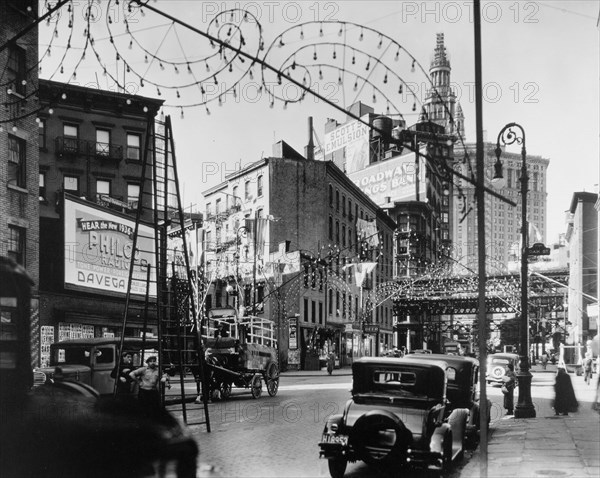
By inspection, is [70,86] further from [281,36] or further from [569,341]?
[569,341]

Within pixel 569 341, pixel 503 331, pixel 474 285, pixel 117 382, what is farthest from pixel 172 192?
pixel 569 341

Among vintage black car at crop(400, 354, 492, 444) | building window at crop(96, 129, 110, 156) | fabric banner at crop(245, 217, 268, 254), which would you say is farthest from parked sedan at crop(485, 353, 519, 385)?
building window at crop(96, 129, 110, 156)

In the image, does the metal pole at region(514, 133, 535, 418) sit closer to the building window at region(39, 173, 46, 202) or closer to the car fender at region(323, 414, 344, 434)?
the car fender at region(323, 414, 344, 434)

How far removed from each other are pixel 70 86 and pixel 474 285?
9.28 metres

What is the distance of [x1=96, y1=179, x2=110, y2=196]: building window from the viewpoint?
7906 millimetres

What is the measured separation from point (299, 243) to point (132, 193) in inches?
156

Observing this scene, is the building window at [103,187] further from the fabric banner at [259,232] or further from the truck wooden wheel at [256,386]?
the truck wooden wheel at [256,386]

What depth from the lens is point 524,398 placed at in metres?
14.1

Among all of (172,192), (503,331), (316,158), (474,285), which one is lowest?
(503,331)

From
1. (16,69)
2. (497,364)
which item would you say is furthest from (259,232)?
(497,364)

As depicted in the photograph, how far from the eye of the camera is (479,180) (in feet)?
26.1

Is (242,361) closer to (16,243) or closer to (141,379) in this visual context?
(141,379)

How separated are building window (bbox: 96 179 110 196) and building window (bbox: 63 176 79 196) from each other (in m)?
0.26

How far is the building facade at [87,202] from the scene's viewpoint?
7.34 meters
